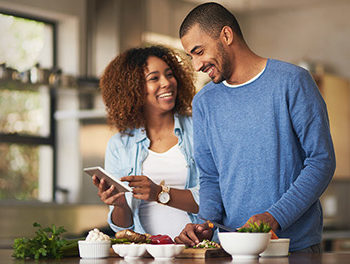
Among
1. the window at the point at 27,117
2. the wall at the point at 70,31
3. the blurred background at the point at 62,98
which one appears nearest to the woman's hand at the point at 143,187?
the blurred background at the point at 62,98

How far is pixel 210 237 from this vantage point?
2.21 meters

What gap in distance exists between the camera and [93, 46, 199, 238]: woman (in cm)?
268

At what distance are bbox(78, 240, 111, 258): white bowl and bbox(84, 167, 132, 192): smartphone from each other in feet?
1.15

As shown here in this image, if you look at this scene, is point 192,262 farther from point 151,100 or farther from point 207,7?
point 151,100

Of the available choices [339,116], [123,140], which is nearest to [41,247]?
[123,140]

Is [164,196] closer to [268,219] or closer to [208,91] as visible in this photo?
[208,91]

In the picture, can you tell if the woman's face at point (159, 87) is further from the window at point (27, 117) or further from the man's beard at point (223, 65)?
the window at point (27, 117)

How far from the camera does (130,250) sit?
1928mm

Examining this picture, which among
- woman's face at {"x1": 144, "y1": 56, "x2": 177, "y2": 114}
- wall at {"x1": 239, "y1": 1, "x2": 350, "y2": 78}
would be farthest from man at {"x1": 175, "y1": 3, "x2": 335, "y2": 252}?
wall at {"x1": 239, "y1": 1, "x2": 350, "y2": 78}

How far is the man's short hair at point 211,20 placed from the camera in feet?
7.50

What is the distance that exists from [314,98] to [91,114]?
3622mm

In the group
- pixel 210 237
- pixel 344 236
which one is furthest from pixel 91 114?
pixel 210 237

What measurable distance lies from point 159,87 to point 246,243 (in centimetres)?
120

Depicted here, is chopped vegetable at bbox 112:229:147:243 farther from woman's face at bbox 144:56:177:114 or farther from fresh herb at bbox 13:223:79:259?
woman's face at bbox 144:56:177:114
